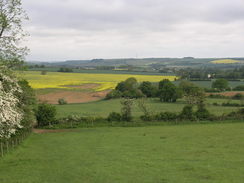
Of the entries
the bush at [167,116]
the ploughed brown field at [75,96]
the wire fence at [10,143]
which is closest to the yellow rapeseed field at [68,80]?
the ploughed brown field at [75,96]

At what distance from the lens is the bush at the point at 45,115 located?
44875 millimetres

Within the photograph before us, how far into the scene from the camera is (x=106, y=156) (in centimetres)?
2266

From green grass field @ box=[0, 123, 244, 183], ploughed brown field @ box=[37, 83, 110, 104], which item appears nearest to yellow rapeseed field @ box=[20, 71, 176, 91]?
ploughed brown field @ box=[37, 83, 110, 104]

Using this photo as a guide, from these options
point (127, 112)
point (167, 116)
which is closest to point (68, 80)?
point (127, 112)

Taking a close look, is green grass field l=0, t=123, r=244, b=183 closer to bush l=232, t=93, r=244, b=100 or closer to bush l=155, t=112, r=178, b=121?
bush l=155, t=112, r=178, b=121

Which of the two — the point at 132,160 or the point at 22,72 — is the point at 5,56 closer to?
the point at 22,72

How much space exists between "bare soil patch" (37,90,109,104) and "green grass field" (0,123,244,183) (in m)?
40.7

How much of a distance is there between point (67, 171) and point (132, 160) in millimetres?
5273

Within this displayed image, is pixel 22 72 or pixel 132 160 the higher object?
pixel 22 72

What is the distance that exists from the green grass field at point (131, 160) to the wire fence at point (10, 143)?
744mm


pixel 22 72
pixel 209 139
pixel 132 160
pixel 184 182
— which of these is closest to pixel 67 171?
pixel 132 160

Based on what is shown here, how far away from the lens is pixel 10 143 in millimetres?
28812

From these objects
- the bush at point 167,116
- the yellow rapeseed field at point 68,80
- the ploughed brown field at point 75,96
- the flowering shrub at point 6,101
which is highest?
the flowering shrub at point 6,101

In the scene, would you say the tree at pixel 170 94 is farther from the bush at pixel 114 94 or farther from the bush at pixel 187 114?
the bush at pixel 187 114
